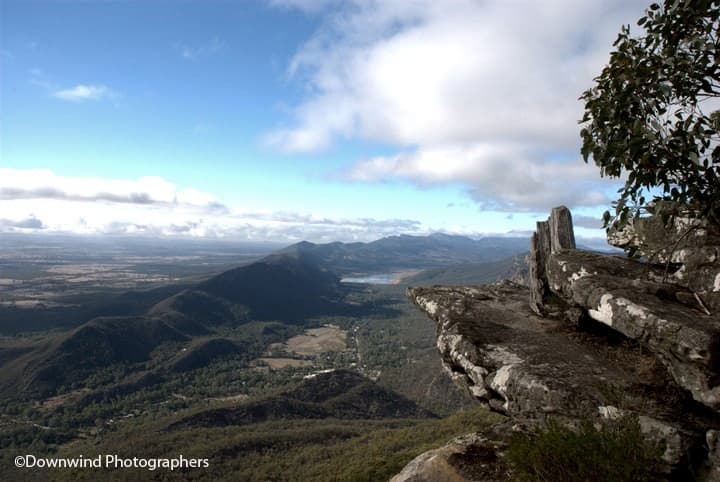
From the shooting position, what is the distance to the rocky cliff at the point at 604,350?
28.5ft

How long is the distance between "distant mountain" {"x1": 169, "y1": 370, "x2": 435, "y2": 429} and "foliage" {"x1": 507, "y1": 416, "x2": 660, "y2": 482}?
10913 cm

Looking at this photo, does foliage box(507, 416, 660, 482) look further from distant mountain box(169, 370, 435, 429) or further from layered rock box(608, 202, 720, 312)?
distant mountain box(169, 370, 435, 429)

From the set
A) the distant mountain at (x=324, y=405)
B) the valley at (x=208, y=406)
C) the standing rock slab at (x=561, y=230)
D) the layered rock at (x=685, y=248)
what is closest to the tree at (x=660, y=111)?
the layered rock at (x=685, y=248)

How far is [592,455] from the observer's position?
7.93 meters

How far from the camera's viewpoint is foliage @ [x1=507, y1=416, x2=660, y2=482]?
7.83m

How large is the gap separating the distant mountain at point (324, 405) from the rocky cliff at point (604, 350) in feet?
A: 346

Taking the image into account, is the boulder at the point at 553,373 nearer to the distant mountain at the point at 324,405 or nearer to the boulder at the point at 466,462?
the boulder at the point at 466,462

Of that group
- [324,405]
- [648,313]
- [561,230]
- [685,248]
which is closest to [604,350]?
[648,313]

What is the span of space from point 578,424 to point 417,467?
459 centimetres

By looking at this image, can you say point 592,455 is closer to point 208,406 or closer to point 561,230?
point 561,230

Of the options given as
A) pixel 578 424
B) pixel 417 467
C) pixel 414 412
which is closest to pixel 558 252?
pixel 578 424

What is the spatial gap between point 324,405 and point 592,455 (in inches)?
4901

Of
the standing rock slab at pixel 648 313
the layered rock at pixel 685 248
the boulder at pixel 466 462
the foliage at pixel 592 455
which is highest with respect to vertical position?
the layered rock at pixel 685 248

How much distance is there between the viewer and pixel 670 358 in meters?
9.38
